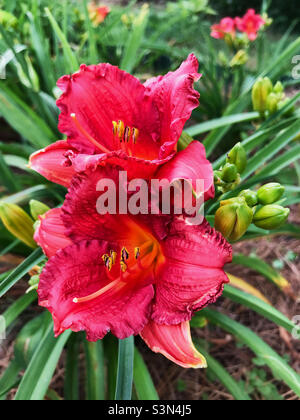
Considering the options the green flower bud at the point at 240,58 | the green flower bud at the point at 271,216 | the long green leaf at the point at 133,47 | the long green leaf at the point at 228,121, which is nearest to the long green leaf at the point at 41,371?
the green flower bud at the point at 271,216

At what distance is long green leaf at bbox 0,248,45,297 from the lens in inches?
24.3

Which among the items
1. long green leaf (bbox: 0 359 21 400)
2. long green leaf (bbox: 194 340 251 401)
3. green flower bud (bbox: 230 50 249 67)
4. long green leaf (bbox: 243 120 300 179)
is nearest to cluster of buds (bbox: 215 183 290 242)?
long green leaf (bbox: 243 120 300 179)

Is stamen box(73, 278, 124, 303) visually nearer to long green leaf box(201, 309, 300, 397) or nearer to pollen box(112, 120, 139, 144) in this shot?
pollen box(112, 120, 139, 144)

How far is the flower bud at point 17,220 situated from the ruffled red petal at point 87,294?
28cm

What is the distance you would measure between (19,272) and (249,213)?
0.41 meters

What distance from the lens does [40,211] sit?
717mm

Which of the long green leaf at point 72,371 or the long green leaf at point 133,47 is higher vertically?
the long green leaf at point 133,47

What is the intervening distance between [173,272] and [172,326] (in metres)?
0.08

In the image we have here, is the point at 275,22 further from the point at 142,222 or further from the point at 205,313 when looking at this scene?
the point at 142,222

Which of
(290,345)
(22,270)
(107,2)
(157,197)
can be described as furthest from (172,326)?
(107,2)

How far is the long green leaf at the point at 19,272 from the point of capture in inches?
24.3

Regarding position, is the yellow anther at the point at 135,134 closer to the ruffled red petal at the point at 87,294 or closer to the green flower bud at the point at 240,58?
the ruffled red petal at the point at 87,294

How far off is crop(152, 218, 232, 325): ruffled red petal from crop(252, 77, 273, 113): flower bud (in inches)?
16.8

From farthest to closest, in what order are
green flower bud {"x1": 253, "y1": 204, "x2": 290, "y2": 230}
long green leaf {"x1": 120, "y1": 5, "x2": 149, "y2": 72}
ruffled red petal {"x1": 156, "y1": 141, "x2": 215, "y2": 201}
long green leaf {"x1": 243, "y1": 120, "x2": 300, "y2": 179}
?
long green leaf {"x1": 120, "y1": 5, "x2": 149, "y2": 72} < long green leaf {"x1": 243, "y1": 120, "x2": 300, "y2": 179} < green flower bud {"x1": 253, "y1": 204, "x2": 290, "y2": 230} < ruffled red petal {"x1": 156, "y1": 141, "x2": 215, "y2": 201}
